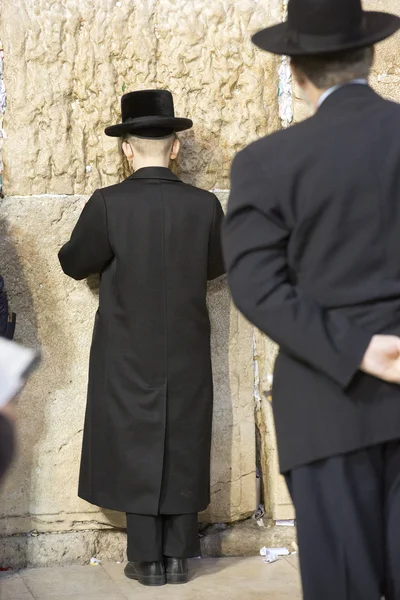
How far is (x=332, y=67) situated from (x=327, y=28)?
81 millimetres

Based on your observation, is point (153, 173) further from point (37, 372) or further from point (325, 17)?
point (325, 17)

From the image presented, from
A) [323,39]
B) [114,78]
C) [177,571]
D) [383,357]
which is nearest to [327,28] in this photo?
[323,39]

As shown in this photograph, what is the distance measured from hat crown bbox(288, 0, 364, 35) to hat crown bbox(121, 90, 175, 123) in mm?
1745

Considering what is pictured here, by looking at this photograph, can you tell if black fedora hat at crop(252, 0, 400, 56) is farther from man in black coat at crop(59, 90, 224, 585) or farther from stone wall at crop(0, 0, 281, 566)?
stone wall at crop(0, 0, 281, 566)

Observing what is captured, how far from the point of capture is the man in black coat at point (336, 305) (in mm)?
2047

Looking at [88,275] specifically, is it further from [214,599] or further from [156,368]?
[214,599]

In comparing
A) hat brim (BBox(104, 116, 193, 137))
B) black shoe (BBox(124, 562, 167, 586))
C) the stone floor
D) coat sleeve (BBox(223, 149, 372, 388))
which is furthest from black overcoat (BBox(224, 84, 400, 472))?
black shoe (BBox(124, 562, 167, 586))

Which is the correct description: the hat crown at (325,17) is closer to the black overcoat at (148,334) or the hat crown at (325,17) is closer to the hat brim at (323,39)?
the hat brim at (323,39)

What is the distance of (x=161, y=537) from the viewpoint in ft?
13.2

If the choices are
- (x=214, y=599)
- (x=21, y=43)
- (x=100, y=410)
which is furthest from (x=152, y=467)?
(x=21, y=43)

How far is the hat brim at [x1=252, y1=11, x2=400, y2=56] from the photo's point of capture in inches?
83.0

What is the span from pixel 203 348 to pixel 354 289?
6.53 feet

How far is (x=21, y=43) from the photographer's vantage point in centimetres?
409

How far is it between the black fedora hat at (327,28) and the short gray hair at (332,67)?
32 millimetres
